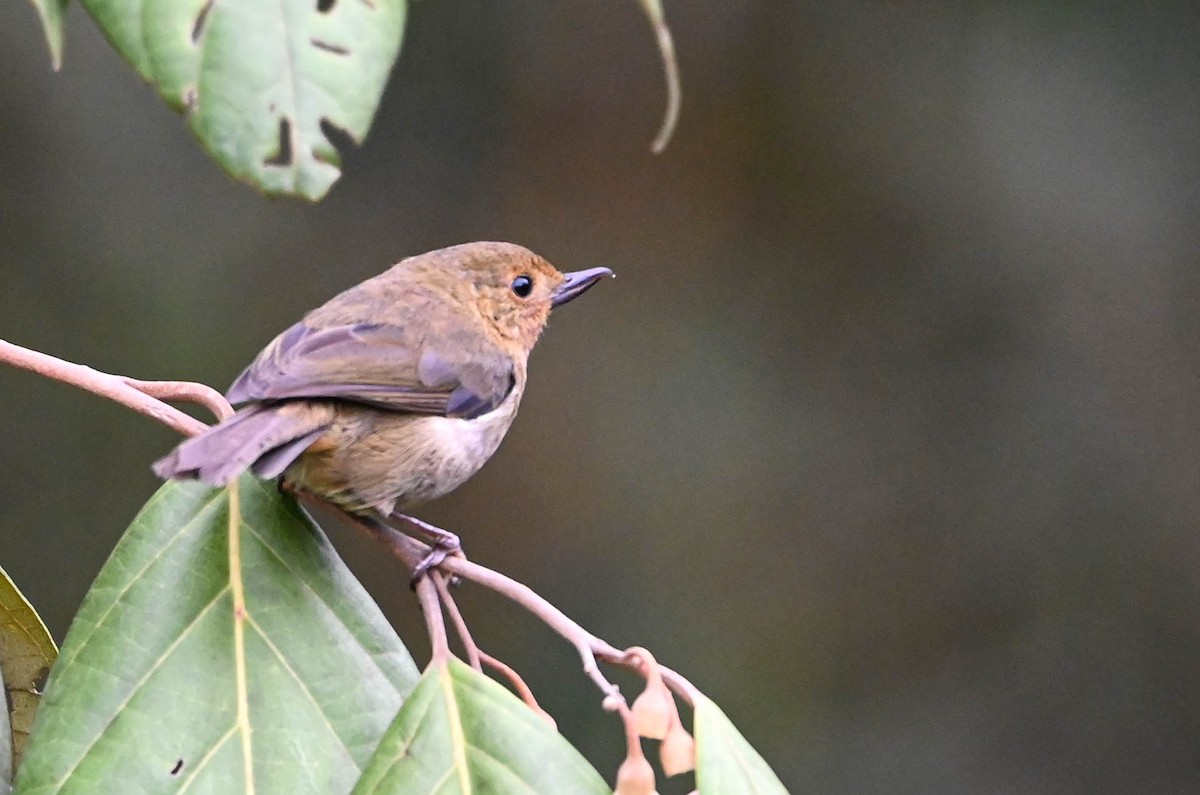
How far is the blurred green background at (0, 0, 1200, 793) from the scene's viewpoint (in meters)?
5.84

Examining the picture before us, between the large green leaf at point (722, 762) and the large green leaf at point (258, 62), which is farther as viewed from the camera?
the large green leaf at point (722, 762)

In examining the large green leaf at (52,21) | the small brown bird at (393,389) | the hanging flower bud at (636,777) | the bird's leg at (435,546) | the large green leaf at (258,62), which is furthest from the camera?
the small brown bird at (393,389)

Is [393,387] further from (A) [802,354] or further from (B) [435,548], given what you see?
(A) [802,354]

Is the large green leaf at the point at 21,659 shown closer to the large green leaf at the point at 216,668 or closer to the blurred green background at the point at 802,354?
the large green leaf at the point at 216,668

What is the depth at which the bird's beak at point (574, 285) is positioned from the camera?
341 centimetres

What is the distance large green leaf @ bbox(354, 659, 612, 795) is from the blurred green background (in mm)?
4226

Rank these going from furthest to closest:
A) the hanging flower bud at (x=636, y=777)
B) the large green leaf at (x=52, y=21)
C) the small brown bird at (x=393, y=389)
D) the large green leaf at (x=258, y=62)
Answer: the small brown bird at (x=393, y=389) → the hanging flower bud at (x=636, y=777) → the large green leaf at (x=258, y=62) → the large green leaf at (x=52, y=21)

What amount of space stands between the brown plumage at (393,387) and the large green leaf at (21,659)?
343 mm

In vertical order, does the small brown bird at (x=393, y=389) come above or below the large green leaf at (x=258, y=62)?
below

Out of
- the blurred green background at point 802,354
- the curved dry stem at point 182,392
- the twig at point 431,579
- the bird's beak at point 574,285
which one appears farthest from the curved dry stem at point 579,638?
the blurred green background at point 802,354

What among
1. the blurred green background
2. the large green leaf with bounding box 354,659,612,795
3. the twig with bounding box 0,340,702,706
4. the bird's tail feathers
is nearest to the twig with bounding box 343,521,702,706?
the twig with bounding box 0,340,702,706

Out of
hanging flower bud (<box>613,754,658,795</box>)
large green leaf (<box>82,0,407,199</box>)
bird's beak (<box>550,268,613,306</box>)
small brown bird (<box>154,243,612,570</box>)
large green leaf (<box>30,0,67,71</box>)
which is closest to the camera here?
large green leaf (<box>30,0,67,71</box>)

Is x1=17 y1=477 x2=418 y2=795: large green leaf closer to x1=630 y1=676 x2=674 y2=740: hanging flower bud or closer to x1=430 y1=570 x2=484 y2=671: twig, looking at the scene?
x1=430 y1=570 x2=484 y2=671: twig

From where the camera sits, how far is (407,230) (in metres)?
6.34
